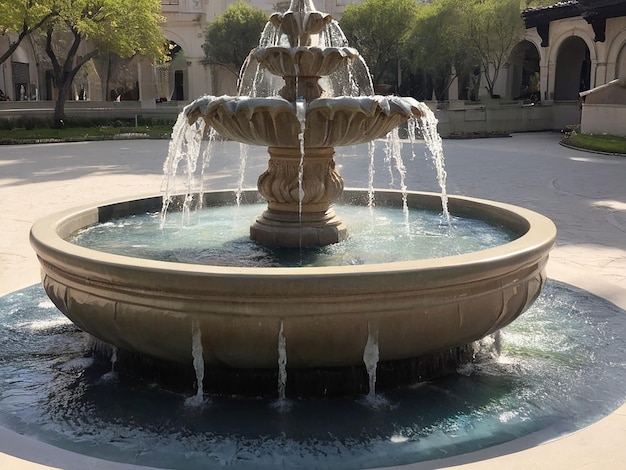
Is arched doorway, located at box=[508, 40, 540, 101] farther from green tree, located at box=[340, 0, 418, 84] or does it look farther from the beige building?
green tree, located at box=[340, 0, 418, 84]

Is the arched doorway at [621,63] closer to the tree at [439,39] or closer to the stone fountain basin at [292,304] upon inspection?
the tree at [439,39]

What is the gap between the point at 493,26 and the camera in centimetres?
3262

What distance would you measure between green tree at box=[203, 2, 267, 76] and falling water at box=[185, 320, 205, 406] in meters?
33.9

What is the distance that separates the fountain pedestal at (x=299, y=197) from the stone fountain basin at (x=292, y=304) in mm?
1922

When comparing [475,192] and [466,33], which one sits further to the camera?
[466,33]

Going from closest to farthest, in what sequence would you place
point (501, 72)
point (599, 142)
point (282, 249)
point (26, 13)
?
1. point (282, 249)
2. point (599, 142)
3. point (26, 13)
4. point (501, 72)

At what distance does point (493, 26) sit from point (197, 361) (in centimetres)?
3141

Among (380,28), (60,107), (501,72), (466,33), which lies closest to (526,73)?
(501,72)

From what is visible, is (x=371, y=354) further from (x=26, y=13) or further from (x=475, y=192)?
(x=26, y=13)

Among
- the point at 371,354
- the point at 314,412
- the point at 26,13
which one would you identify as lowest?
the point at 314,412

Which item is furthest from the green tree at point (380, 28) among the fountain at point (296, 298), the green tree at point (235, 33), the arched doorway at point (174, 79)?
the fountain at point (296, 298)

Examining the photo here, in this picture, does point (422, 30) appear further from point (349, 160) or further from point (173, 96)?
point (173, 96)

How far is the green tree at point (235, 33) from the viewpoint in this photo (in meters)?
37.1

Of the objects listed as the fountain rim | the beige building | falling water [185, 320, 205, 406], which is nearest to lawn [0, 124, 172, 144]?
the beige building
